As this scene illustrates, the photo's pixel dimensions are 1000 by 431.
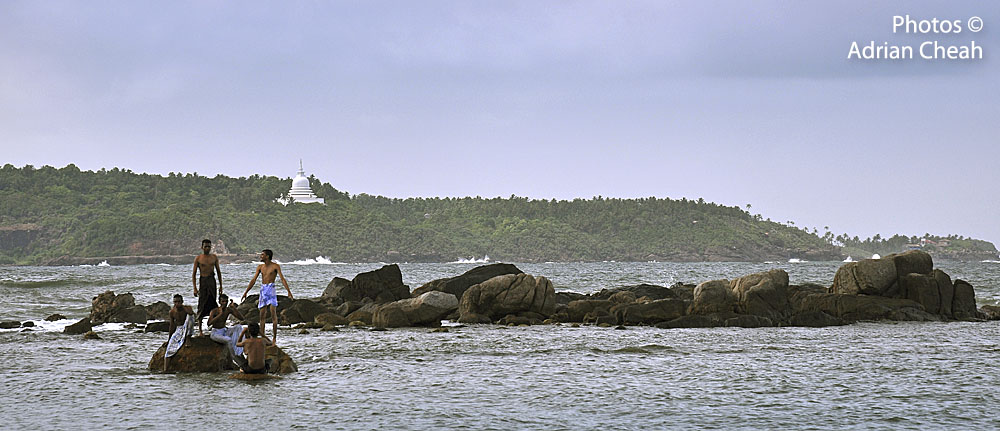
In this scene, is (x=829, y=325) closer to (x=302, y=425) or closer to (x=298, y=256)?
(x=302, y=425)

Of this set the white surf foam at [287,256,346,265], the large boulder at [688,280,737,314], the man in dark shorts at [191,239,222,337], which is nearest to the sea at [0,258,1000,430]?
the man in dark shorts at [191,239,222,337]

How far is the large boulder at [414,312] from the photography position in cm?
2588

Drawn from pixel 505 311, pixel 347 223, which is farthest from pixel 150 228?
pixel 505 311

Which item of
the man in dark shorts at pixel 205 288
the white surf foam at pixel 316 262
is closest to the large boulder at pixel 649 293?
the man in dark shorts at pixel 205 288

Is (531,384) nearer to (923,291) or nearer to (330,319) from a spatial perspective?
(330,319)

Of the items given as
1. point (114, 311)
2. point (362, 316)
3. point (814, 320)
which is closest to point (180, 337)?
point (362, 316)

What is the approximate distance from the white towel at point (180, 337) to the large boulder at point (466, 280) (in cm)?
1621

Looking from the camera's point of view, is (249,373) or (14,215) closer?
(249,373)

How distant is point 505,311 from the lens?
28.2 metres

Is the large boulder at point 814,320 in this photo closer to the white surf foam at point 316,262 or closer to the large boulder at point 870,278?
the large boulder at point 870,278

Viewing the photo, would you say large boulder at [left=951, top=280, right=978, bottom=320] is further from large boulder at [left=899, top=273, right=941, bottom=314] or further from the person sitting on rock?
the person sitting on rock

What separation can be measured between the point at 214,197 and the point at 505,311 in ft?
515

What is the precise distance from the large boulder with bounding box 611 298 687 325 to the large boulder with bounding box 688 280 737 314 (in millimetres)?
400

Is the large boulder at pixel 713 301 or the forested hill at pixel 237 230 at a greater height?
the forested hill at pixel 237 230
